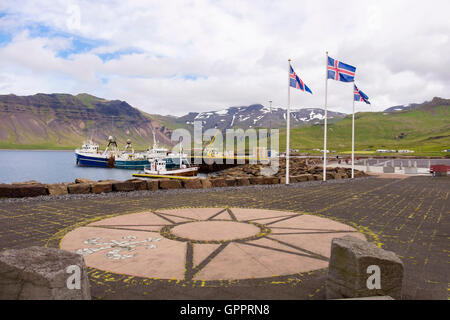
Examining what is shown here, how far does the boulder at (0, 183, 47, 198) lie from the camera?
1176cm

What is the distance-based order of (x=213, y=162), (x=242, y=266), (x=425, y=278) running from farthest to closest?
(x=213, y=162) < (x=242, y=266) < (x=425, y=278)

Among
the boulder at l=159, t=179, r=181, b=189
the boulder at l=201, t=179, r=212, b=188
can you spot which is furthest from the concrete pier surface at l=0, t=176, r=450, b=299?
the boulder at l=201, t=179, r=212, b=188

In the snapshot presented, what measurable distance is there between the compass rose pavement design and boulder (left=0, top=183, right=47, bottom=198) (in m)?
5.35

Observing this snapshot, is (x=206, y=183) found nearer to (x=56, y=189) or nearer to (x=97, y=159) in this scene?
(x=56, y=189)

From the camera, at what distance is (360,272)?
10.8ft

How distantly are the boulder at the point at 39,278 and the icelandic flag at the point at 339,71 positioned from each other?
61.0ft

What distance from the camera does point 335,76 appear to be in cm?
1914

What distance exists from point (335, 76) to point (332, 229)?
45.8ft

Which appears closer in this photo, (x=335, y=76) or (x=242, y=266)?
(x=242, y=266)

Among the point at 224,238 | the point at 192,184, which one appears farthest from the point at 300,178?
the point at 224,238

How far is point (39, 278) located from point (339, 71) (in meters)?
19.3

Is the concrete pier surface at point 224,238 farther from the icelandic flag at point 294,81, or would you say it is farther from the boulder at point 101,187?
the icelandic flag at point 294,81
